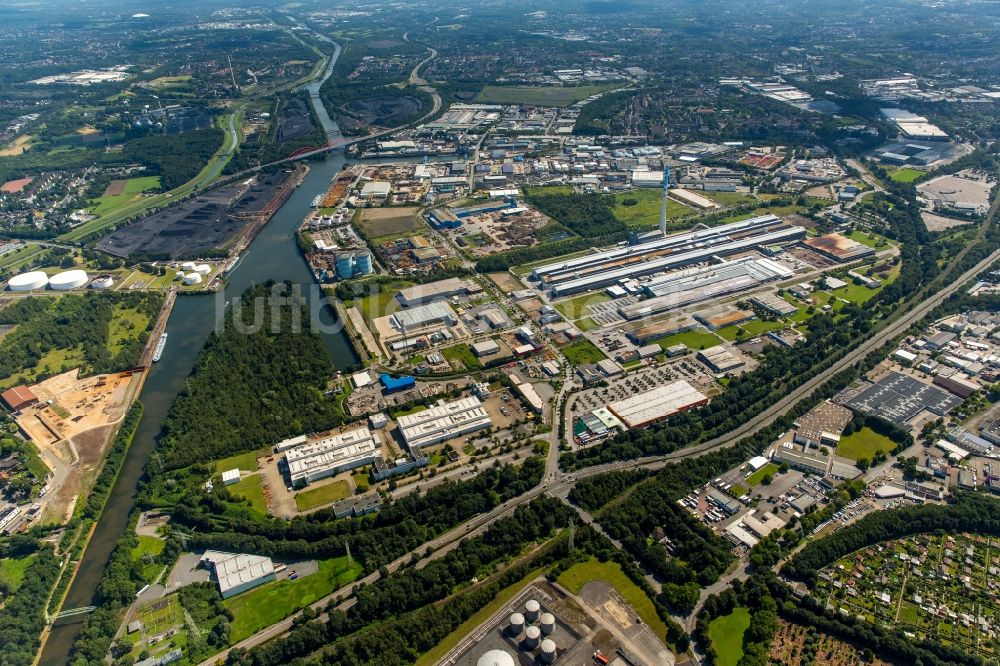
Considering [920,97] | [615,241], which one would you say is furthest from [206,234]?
[920,97]

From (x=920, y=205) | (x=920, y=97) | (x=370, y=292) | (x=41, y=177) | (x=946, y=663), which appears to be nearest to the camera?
(x=946, y=663)

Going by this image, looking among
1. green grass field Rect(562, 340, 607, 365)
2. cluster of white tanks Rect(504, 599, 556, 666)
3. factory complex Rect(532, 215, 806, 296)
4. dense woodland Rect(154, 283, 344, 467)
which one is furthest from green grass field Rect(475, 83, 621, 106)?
cluster of white tanks Rect(504, 599, 556, 666)

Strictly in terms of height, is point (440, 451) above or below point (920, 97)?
below

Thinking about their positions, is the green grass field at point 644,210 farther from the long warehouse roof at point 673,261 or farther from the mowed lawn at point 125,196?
the mowed lawn at point 125,196

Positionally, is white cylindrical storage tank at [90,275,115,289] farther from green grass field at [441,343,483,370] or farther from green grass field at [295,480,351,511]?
green grass field at [295,480,351,511]

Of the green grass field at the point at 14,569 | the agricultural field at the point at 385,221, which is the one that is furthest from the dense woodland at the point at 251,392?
the agricultural field at the point at 385,221

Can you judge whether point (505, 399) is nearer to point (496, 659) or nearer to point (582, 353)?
point (582, 353)

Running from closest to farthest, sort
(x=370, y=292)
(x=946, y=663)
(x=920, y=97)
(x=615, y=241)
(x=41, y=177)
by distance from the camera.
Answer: (x=946, y=663) → (x=370, y=292) → (x=615, y=241) → (x=41, y=177) → (x=920, y=97)

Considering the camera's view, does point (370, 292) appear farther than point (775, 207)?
No

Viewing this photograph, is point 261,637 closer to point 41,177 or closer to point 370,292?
point 370,292
